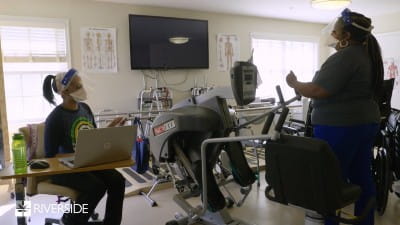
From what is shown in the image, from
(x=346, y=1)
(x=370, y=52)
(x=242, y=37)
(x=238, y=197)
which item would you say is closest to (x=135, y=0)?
(x=242, y=37)

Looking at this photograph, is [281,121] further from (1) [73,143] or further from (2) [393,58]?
(2) [393,58]

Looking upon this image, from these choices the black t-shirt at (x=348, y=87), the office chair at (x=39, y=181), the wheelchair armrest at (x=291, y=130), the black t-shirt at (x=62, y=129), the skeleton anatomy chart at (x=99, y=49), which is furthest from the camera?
the skeleton anatomy chart at (x=99, y=49)

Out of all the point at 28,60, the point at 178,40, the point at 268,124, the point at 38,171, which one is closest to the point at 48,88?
the point at 38,171

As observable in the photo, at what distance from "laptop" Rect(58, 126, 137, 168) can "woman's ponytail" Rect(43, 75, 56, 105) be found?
49cm

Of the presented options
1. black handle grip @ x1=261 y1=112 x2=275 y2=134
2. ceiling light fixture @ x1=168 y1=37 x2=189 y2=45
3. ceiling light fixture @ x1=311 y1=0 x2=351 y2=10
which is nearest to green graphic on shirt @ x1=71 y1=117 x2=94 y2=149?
black handle grip @ x1=261 y1=112 x2=275 y2=134

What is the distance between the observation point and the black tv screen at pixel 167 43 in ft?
15.6

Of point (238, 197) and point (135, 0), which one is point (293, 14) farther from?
point (238, 197)

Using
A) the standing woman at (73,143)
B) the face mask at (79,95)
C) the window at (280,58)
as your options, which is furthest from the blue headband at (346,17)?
the window at (280,58)

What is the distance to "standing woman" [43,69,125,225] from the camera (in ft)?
7.00

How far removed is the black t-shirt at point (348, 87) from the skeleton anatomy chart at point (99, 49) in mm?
3368

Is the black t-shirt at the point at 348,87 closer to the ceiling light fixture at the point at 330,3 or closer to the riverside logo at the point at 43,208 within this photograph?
the riverside logo at the point at 43,208

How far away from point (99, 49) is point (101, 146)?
297 cm

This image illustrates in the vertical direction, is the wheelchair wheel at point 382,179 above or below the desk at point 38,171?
→ below

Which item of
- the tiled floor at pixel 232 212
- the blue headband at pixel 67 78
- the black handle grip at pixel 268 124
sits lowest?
the tiled floor at pixel 232 212
